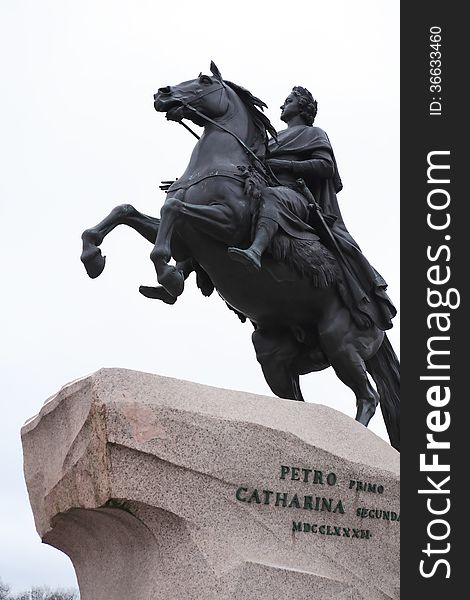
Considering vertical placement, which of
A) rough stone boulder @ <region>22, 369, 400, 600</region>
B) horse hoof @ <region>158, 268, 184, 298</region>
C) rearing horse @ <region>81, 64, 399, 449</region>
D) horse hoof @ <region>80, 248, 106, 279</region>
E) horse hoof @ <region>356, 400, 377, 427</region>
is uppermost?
rearing horse @ <region>81, 64, 399, 449</region>

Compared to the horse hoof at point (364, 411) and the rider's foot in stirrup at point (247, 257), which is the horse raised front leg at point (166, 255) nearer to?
the rider's foot in stirrup at point (247, 257)

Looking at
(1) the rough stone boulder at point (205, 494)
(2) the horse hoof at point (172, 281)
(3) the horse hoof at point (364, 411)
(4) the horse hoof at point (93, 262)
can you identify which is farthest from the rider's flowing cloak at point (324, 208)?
(1) the rough stone boulder at point (205, 494)

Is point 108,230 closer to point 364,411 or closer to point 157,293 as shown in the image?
point 157,293

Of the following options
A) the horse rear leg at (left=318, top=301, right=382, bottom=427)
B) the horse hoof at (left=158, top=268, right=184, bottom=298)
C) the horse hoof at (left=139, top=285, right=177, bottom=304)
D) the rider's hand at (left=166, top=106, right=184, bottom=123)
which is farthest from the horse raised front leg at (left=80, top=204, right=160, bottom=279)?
the horse rear leg at (left=318, top=301, right=382, bottom=427)

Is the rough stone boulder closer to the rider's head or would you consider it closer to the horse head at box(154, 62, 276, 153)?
the horse head at box(154, 62, 276, 153)

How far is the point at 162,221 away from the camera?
26.5 ft

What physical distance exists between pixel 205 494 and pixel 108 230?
2591mm

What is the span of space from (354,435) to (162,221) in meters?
2.01

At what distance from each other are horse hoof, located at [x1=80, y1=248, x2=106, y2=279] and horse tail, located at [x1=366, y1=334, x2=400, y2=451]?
9.19 ft

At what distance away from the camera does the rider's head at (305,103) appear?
398 inches

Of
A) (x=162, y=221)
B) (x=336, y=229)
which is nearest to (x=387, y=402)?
(x=336, y=229)

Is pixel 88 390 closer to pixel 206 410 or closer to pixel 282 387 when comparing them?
pixel 206 410

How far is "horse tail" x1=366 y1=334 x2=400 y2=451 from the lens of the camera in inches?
389

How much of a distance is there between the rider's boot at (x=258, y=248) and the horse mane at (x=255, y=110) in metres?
1.17
